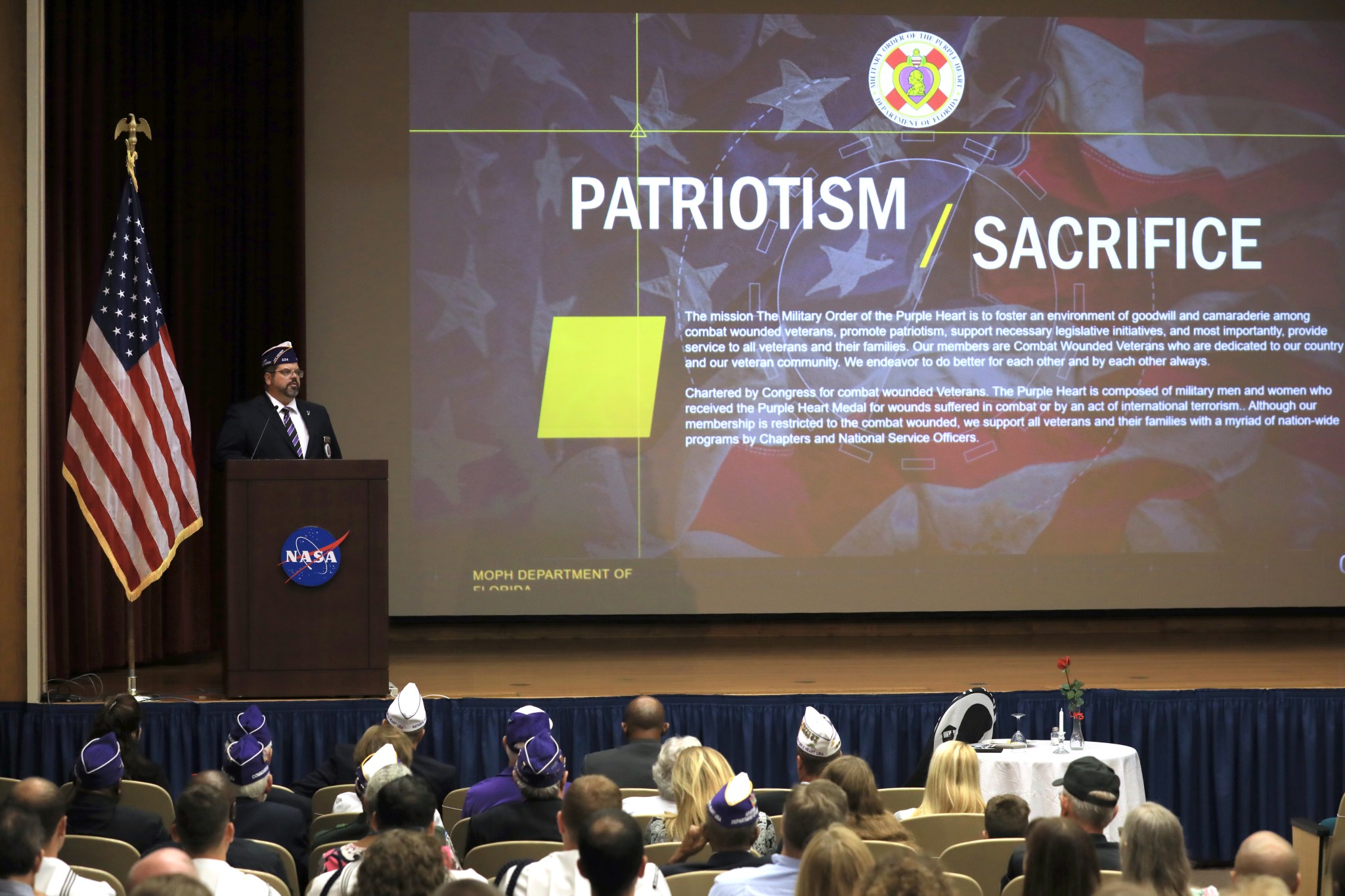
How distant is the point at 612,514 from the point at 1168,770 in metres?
3.28

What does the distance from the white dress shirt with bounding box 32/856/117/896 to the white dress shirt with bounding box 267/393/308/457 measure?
3379 millimetres

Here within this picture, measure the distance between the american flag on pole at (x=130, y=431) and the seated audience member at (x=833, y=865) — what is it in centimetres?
437

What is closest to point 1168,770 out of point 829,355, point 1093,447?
point 1093,447

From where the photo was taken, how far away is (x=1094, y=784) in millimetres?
3533

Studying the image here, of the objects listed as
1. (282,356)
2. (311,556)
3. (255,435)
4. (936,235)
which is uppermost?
(936,235)

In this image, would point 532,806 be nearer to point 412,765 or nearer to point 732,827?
point 732,827

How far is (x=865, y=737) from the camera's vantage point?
21.3 feet

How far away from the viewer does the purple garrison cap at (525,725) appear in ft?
14.6

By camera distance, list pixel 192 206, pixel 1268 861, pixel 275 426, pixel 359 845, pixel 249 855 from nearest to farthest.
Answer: pixel 1268 861
pixel 359 845
pixel 249 855
pixel 275 426
pixel 192 206

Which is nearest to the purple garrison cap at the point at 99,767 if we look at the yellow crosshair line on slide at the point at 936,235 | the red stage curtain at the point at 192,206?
the red stage curtain at the point at 192,206

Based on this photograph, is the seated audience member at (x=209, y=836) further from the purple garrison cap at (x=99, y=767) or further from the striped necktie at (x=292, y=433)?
the striped necktie at (x=292, y=433)

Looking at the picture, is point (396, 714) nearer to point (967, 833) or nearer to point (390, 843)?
point (967, 833)

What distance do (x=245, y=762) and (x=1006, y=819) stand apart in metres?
2.15

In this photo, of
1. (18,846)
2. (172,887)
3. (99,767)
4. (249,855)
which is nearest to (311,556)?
(99,767)
